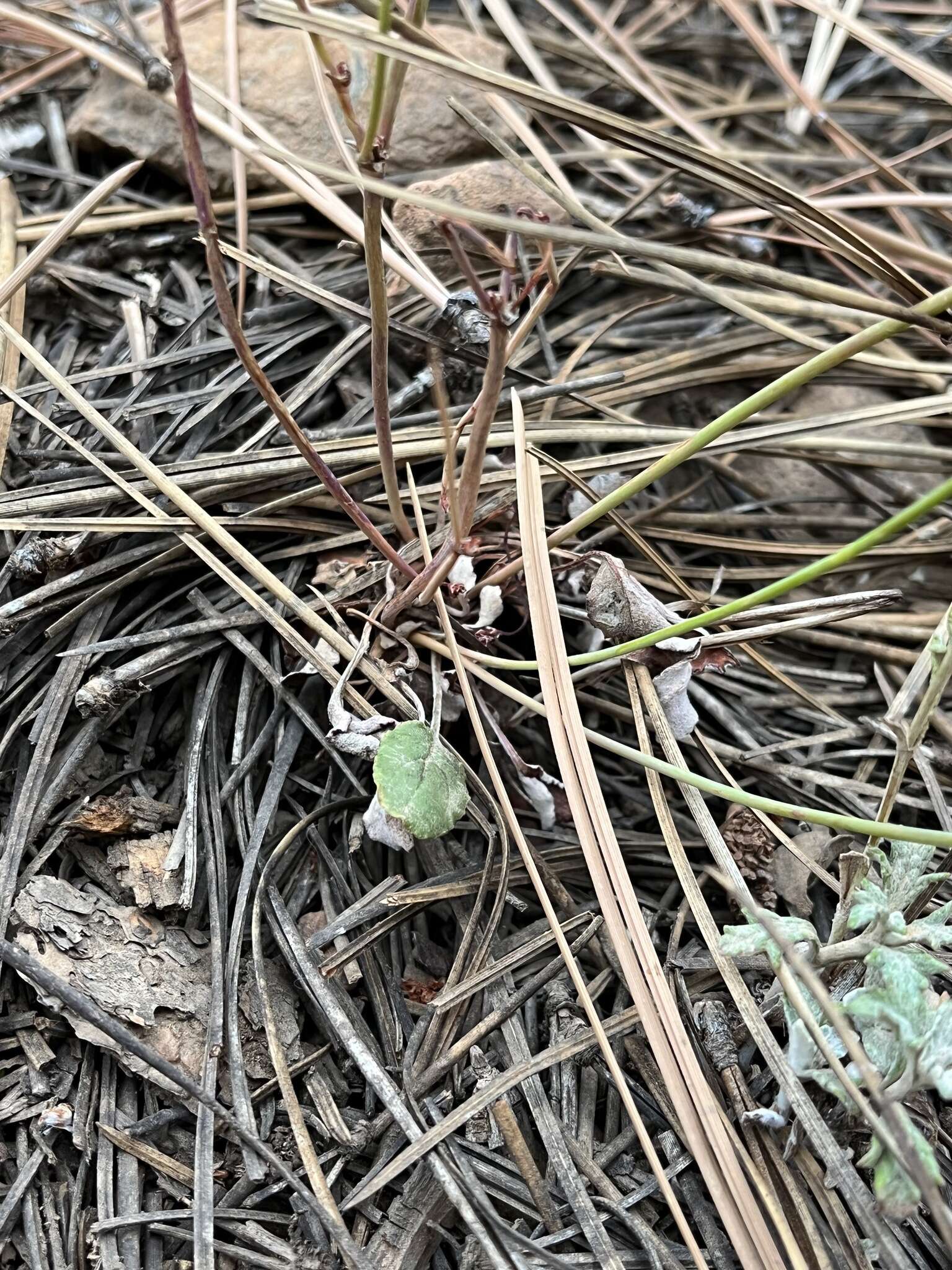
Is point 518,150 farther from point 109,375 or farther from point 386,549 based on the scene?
point 386,549

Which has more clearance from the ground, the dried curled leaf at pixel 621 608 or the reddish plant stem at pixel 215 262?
the reddish plant stem at pixel 215 262

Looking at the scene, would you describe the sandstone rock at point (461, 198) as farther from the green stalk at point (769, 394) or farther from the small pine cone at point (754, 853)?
the small pine cone at point (754, 853)

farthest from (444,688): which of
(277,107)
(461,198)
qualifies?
(277,107)

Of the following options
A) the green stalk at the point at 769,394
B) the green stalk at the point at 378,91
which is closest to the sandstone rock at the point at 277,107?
the green stalk at the point at 378,91

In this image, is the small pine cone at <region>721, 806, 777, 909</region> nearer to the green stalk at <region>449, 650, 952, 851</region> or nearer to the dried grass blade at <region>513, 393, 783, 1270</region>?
the green stalk at <region>449, 650, 952, 851</region>

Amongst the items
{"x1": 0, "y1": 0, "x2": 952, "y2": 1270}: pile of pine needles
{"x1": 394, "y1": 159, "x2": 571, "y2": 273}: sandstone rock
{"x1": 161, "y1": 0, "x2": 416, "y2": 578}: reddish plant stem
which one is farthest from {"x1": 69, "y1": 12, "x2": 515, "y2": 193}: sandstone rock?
{"x1": 161, "y1": 0, "x2": 416, "y2": 578}: reddish plant stem

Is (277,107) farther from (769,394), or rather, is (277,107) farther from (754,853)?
(754,853)
